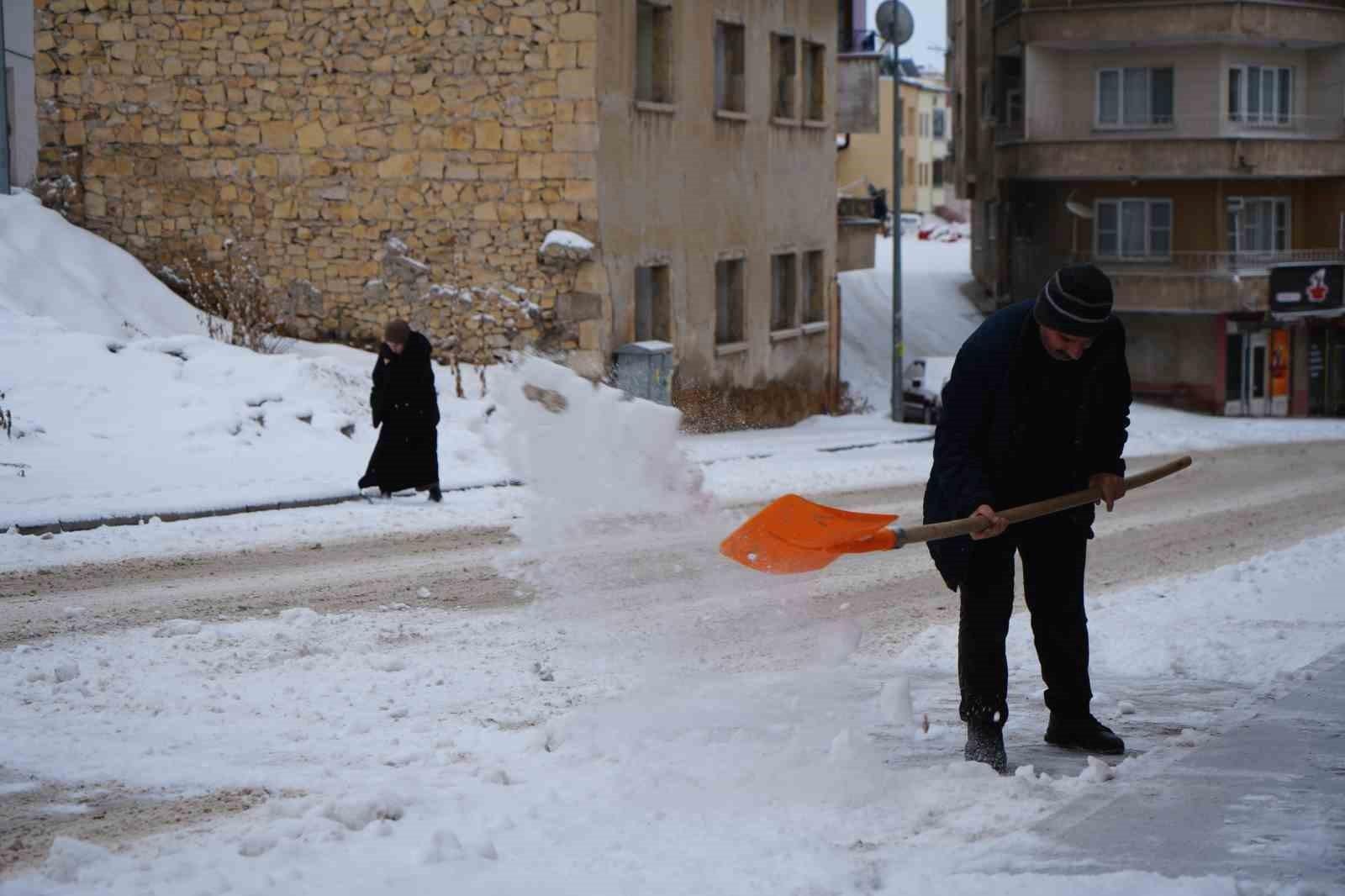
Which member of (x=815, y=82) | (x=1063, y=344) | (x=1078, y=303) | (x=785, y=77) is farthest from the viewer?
(x=815, y=82)

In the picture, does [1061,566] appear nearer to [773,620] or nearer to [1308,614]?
[773,620]

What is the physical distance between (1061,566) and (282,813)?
9.74 ft

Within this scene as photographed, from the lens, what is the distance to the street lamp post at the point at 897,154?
33.2 meters

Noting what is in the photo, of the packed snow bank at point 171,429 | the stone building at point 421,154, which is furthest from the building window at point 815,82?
the packed snow bank at point 171,429

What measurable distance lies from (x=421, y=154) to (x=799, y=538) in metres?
17.7

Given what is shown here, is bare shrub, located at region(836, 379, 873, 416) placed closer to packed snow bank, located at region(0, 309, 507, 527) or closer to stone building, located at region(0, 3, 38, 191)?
packed snow bank, located at region(0, 309, 507, 527)

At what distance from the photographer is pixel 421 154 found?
23.3 meters

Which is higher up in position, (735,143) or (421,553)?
(735,143)

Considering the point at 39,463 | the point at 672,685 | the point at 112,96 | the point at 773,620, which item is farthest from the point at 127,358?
the point at 672,685

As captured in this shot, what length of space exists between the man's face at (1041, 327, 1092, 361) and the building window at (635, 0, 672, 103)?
18.9 meters

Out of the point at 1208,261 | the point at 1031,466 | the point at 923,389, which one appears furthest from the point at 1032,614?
the point at 1208,261

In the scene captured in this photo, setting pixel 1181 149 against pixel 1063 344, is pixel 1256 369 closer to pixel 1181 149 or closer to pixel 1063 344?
pixel 1181 149

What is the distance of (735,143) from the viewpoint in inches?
1085

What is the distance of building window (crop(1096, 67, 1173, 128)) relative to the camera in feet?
138
